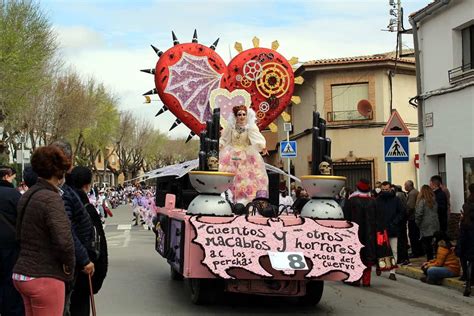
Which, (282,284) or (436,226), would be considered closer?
(282,284)

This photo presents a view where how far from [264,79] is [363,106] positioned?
16.3 meters

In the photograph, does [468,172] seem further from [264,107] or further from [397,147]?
[264,107]

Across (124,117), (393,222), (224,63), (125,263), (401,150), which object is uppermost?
(124,117)

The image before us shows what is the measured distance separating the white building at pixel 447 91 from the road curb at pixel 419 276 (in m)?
2.31

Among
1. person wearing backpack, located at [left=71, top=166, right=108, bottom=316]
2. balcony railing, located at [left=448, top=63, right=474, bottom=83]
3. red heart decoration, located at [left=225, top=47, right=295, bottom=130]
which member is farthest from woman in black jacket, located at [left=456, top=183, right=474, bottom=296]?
→ person wearing backpack, located at [left=71, top=166, right=108, bottom=316]

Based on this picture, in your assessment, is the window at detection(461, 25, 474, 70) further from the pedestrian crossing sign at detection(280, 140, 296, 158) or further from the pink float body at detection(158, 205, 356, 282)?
the pink float body at detection(158, 205, 356, 282)

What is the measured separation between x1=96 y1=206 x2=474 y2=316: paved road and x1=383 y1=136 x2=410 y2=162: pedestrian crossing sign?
8.47ft

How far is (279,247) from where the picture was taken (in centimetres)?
733

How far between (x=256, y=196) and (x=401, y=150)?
4.98 metres

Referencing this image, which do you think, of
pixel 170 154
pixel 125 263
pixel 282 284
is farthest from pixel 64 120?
pixel 170 154

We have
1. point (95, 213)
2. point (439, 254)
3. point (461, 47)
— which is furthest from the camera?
point (461, 47)

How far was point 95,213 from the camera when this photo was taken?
5711 millimetres

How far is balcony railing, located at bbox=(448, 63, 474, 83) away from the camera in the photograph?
13.4 m

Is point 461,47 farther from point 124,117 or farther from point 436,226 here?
point 124,117
